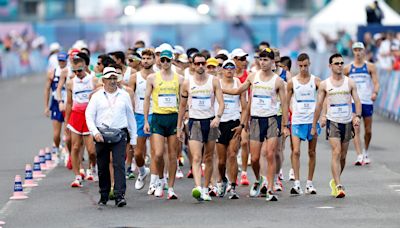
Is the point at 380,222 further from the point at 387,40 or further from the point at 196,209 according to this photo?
the point at 387,40

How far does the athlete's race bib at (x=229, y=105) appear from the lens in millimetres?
17438

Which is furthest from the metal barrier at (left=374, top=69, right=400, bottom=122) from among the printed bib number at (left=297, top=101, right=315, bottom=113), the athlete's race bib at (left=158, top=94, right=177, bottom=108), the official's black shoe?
→ the official's black shoe

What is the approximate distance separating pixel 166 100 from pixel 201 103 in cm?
50

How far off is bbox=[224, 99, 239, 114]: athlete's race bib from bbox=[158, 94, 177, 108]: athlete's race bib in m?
0.72

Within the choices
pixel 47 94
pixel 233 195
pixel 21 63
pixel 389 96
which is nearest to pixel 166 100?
pixel 233 195

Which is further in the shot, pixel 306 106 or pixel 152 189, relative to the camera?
pixel 306 106

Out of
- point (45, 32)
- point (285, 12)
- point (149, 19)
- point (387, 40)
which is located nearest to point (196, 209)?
point (387, 40)

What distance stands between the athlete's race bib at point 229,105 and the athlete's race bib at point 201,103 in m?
0.60

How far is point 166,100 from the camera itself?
1711 centimetres

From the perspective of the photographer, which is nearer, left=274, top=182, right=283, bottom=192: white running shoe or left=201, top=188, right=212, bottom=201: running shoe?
left=201, top=188, right=212, bottom=201: running shoe

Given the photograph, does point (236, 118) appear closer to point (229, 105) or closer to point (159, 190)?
point (229, 105)

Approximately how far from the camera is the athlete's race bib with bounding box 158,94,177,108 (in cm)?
1709

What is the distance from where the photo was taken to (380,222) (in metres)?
14.3

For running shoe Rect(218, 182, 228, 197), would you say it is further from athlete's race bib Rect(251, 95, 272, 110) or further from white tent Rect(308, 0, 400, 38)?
white tent Rect(308, 0, 400, 38)
